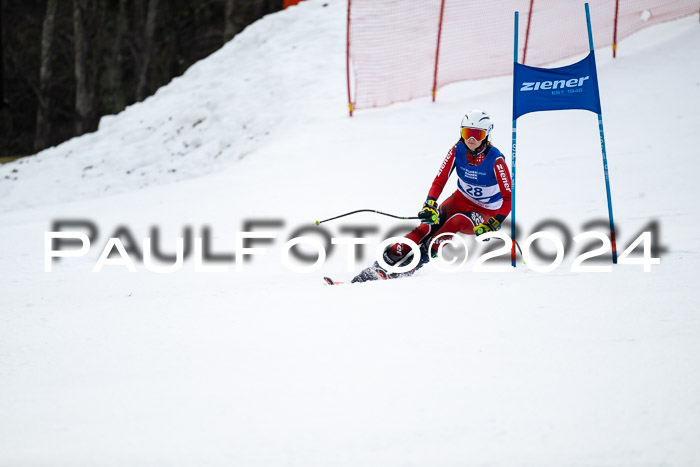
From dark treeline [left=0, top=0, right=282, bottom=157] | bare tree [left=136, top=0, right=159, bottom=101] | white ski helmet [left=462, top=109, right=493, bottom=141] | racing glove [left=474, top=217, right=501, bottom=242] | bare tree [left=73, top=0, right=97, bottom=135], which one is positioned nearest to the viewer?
racing glove [left=474, top=217, right=501, bottom=242]

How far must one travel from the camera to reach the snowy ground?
3389 mm

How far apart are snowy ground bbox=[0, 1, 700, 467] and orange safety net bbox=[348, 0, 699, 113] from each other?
219 centimetres

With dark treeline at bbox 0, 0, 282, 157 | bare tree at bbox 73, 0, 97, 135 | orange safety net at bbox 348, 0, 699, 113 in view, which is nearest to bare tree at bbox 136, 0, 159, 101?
dark treeline at bbox 0, 0, 282, 157

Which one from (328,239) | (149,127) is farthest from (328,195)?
(149,127)

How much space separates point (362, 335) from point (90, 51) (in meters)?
20.2

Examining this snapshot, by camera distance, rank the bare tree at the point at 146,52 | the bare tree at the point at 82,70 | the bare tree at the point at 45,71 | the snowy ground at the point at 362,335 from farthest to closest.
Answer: the bare tree at the point at 146,52, the bare tree at the point at 45,71, the bare tree at the point at 82,70, the snowy ground at the point at 362,335

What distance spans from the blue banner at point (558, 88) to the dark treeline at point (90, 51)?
1380cm

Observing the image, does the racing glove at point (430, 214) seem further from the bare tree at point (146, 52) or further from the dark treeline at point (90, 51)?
the bare tree at point (146, 52)

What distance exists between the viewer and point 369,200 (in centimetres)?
986

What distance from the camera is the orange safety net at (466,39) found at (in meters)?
Answer: 13.5

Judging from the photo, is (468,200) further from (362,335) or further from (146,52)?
(146,52)

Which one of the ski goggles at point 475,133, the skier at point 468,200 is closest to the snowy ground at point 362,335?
the skier at point 468,200

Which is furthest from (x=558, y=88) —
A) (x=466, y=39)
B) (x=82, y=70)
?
(x=82, y=70)

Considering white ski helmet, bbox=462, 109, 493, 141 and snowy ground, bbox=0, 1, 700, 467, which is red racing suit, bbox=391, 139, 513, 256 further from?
snowy ground, bbox=0, 1, 700, 467
